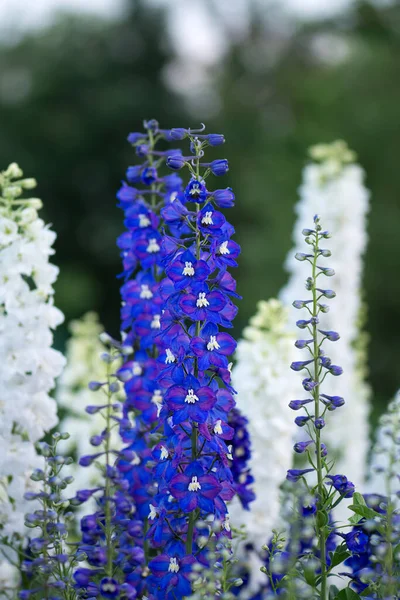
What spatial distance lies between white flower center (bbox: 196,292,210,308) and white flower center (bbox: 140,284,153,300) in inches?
32.9

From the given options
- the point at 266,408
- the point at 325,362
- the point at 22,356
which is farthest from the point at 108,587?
the point at 266,408

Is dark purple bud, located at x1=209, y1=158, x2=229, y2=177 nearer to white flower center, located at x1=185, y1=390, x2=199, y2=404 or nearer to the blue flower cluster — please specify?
the blue flower cluster

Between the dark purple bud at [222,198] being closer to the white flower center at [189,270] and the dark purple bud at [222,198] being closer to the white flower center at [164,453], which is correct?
the white flower center at [189,270]

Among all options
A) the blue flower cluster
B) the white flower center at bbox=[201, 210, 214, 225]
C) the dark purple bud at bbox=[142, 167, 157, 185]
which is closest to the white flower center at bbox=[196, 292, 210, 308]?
the blue flower cluster

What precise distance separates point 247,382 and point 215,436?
172 centimetres

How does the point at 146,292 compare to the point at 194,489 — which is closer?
the point at 194,489

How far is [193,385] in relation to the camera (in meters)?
2.85

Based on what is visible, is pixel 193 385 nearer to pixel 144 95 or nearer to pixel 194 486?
pixel 194 486

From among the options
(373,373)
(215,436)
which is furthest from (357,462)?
(373,373)

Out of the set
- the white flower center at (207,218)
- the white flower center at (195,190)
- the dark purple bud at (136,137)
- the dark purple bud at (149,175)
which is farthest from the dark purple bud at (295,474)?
the dark purple bud at (136,137)

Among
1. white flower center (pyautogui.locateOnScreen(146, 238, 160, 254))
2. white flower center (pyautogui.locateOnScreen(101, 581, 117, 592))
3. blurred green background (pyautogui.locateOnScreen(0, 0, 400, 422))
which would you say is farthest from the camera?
blurred green background (pyautogui.locateOnScreen(0, 0, 400, 422))

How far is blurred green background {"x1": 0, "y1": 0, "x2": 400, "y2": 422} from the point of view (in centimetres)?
1850

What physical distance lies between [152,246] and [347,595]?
1.67 meters

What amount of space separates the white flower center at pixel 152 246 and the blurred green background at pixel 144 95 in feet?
45.7
